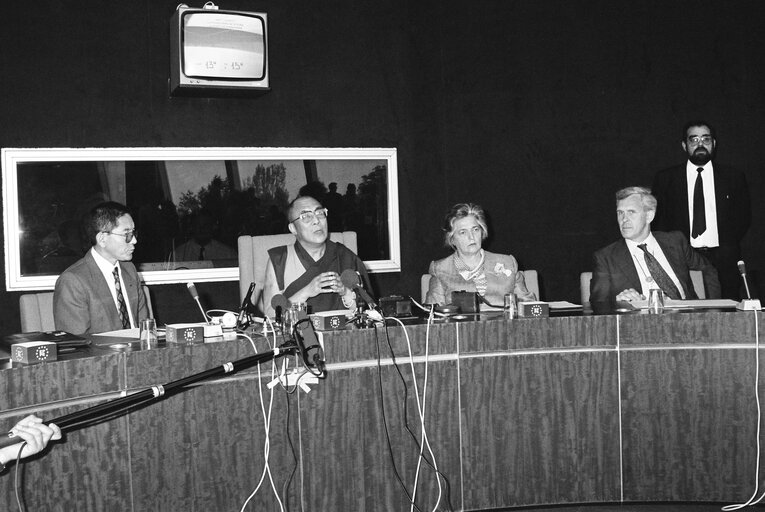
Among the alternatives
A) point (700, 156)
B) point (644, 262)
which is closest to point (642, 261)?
point (644, 262)

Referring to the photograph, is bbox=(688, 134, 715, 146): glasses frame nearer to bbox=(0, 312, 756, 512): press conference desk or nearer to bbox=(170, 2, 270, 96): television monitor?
bbox=(0, 312, 756, 512): press conference desk

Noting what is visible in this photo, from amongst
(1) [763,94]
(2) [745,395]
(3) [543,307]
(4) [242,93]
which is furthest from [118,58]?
(1) [763,94]

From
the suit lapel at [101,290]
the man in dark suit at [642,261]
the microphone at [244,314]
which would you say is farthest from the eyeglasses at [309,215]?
the man in dark suit at [642,261]

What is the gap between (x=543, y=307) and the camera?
2.94m

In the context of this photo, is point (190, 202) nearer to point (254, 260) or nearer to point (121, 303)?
point (254, 260)

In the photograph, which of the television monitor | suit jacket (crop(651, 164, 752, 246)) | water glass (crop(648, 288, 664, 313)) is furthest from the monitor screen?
suit jacket (crop(651, 164, 752, 246))

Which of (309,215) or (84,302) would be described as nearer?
(84,302)

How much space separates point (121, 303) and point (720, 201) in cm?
298

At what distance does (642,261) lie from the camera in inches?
141

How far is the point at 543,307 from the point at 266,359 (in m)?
0.99

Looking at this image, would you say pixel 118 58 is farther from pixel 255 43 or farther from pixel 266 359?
pixel 266 359

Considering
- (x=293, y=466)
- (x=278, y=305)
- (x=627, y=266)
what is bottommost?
(x=293, y=466)

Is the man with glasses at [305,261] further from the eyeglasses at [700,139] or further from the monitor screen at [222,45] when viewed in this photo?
the eyeglasses at [700,139]

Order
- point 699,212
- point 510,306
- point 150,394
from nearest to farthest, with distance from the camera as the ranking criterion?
point 150,394
point 510,306
point 699,212
